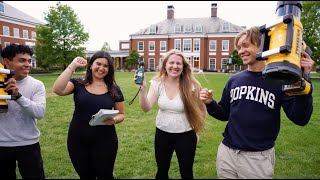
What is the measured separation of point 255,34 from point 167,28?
4810cm

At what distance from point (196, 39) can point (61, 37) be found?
2400cm

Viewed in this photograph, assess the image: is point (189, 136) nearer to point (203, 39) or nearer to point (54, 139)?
point (54, 139)

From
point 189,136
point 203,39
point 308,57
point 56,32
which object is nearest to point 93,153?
point 189,136

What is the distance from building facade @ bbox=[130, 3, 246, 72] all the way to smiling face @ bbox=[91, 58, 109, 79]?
43767mm

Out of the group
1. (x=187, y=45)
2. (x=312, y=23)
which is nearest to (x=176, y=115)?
(x=312, y=23)

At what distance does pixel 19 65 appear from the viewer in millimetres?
2740

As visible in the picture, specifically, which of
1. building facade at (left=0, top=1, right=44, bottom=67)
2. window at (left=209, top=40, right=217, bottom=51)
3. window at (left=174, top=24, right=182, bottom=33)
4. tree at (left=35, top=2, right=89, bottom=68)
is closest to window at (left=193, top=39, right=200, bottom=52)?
window at (left=209, top=40, right=217, bottom=51)

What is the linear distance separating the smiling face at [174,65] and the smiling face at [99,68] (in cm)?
81

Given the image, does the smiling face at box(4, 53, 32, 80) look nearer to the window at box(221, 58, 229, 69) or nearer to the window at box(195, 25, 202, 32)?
the window at box(221, 58, 229, 69)

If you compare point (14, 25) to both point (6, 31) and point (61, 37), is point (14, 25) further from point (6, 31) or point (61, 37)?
point (61, 37)

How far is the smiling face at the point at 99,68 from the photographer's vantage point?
10.3ft

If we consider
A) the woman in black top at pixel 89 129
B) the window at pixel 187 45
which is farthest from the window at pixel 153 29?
the woman in black top at pixel 89 129

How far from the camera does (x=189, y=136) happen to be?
3203 millimetres

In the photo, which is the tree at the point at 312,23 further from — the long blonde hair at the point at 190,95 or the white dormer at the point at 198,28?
the long blonde hair at the point at 190,95
